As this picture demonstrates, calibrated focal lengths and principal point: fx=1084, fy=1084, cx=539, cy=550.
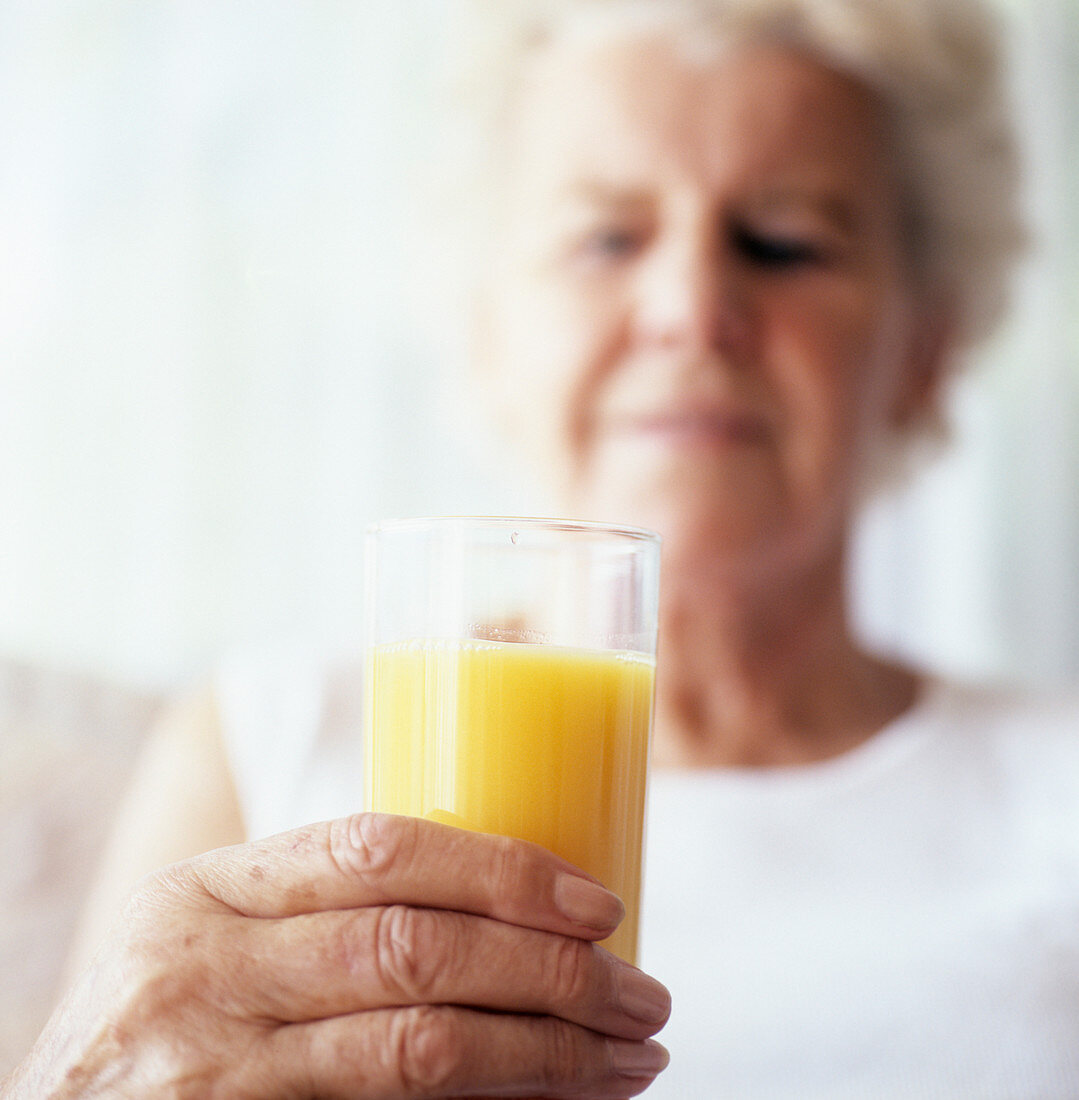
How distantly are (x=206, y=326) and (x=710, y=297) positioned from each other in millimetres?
1488

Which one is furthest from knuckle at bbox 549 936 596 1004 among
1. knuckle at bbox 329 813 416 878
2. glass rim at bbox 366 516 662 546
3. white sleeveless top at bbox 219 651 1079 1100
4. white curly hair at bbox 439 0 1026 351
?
white curly hair at bbox 439 0 1026 351

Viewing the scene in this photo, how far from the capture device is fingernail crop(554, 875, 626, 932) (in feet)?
A: 2.46

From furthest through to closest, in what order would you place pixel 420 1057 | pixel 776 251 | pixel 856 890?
pixel 776 251, pixel 856 890, pixel 420 1057

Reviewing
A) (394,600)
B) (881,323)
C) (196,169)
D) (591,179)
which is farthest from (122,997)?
(196,169)

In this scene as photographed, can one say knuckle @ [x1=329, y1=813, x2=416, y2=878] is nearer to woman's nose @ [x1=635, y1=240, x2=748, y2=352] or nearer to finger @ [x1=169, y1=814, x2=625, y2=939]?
finger @ [x1=169, y1=814, x2=625, y2=939]

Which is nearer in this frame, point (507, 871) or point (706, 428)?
point (507, 871)

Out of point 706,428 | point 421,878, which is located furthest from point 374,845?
point 706,428

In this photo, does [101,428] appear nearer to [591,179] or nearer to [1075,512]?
[591,179]

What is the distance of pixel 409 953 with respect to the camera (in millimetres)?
720

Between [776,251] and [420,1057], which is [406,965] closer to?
[420,1057]

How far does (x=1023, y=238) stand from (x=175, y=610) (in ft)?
6.71

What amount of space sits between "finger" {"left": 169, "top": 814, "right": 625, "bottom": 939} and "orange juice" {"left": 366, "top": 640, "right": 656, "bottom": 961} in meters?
0.05

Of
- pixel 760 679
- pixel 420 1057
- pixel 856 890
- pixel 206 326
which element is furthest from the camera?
pixel 206 326

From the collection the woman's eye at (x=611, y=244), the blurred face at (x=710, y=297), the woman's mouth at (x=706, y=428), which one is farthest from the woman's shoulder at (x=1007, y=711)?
the woman's eye at (x=611, y=244)
